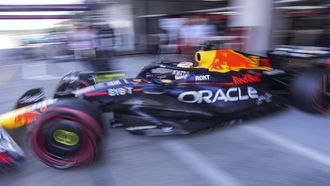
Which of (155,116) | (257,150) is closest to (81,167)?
(155,116)

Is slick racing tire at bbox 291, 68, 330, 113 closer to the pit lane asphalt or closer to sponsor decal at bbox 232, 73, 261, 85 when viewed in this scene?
the pit lane asphalt

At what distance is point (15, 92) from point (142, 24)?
25.6 feet

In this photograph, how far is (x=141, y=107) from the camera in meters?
3.11

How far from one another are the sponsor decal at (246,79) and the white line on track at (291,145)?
21.3 inches

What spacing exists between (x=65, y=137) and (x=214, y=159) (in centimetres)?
131

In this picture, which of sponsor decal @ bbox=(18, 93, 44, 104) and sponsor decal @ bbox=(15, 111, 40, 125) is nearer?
sponsor decal @ bbox=(15, 111, 40, 125)

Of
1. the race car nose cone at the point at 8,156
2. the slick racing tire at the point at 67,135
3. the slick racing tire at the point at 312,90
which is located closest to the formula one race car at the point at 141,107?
the slick racing tire at the point at 67,135

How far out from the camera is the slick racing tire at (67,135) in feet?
7.94

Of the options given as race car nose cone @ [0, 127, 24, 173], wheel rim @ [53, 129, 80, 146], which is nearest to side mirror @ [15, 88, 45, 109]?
race car nose cone @ [0, 127, 24, 173]

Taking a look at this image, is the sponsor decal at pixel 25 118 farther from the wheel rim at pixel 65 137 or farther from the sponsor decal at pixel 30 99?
the wheel rim at pixel 65 137

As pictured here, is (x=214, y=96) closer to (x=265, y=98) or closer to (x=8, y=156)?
(x=265, y=98)

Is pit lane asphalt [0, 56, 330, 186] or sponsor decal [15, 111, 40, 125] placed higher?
sponsor decal [15, 111, 40, 125]

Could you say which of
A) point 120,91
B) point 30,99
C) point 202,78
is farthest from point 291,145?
point 30,99

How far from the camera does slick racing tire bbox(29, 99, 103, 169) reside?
7.94 feet
